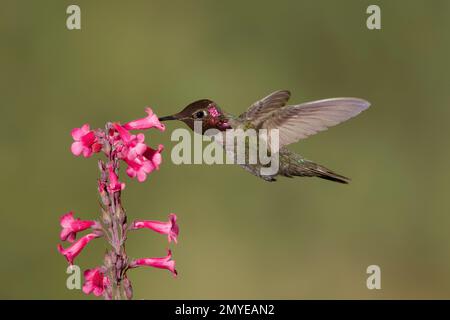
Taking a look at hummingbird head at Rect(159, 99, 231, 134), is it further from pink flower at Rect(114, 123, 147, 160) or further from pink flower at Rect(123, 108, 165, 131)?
pink flower at Rect(114, 123, 147, 160)

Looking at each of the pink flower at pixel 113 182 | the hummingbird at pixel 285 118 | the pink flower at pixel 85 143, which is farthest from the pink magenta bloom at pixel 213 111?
the pink flower at pixel 113 182

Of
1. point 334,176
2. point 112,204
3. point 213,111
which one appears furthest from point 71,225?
point 334,176

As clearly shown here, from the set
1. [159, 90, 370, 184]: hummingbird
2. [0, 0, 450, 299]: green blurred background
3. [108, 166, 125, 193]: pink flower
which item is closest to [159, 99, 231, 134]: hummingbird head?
[159, 90, 370, 184]: hummingbird

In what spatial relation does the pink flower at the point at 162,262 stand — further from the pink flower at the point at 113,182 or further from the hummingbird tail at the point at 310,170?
the hummingbird tail at the point at 310,170

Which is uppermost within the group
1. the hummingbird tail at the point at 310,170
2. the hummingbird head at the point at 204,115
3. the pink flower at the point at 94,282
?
the hummingbird head at the point at 204,115

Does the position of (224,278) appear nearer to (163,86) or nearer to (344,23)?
(163,86)

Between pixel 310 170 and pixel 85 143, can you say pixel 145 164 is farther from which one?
pixel 310 170

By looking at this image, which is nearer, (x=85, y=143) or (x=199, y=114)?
(x=85, y=143)
